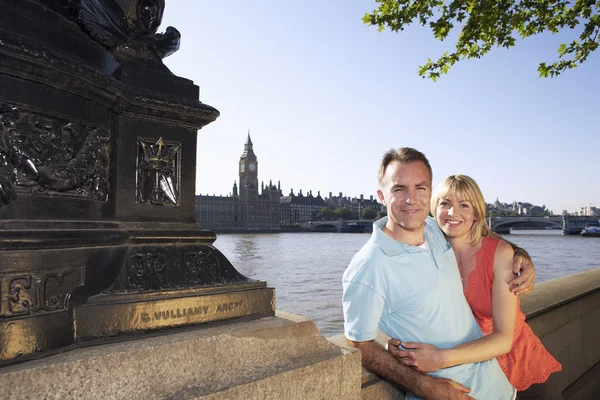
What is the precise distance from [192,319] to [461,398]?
818 mm

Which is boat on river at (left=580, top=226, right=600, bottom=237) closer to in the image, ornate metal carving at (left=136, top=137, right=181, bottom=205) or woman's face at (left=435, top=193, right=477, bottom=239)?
woman's face at (left=435, top=193, right=477, bottom=239)

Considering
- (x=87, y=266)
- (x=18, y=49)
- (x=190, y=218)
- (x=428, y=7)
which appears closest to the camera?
(x=18, y=49)

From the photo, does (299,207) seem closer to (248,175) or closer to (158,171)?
(248,175)

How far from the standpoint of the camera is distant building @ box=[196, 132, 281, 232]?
85.3 meters

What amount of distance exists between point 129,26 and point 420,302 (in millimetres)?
1233

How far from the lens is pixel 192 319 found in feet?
4.39

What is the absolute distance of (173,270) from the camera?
1389mm

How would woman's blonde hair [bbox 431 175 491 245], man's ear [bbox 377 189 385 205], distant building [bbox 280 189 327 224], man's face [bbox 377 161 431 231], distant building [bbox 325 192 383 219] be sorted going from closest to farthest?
1. man's face [bbox 377 161 431 231]
2. man's ear [bbox 377 189 385 205]
3. woman's blonde hair [bbox 431 175 491 245]
4. distant building [bbox 280 189 327 224]
5. distant building [bbox 325 192 383 219]

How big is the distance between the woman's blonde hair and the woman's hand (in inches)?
20.8

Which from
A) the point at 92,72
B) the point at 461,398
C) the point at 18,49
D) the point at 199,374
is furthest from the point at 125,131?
the point at 461,398

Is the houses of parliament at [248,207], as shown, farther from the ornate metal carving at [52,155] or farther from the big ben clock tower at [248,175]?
the ornate metal carving at [52,155]

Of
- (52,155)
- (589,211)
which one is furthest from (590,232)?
(589,211)

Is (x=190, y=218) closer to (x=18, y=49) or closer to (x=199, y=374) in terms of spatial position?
(x=199, y=374)

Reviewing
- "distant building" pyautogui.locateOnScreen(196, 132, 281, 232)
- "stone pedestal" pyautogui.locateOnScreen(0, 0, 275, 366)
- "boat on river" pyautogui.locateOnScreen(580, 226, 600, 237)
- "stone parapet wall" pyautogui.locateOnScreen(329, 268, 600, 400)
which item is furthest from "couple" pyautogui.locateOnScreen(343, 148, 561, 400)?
"distant building" pyautogui.locateOnScreen(196, 132, 281, 232)
